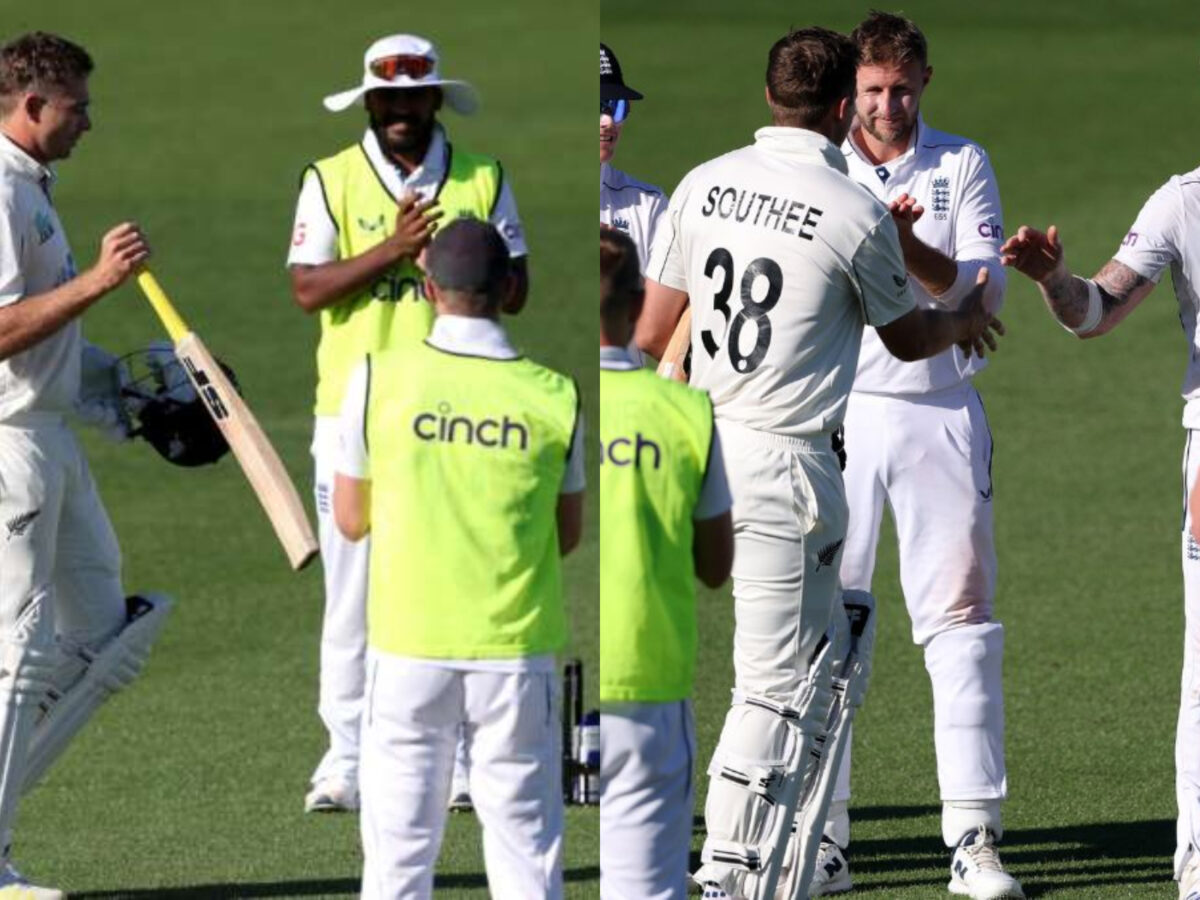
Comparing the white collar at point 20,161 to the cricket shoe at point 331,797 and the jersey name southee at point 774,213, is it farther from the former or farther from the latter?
the jersey name southee at point 774,213

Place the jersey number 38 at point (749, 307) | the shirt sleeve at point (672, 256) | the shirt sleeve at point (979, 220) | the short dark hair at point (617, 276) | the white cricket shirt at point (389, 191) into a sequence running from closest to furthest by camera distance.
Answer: the short dark hair at point (617, 276)
the white cricket shirt at point (389, 191)
the jersey number 38 at point (749, 307)
the shirt sleeve at point (672, 256)
the shirt sleeve at point (979, 220)

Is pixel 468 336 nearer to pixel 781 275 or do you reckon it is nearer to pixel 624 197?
pixel 781 275

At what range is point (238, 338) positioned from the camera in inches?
532

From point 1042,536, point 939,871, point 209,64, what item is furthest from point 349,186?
point 209,64

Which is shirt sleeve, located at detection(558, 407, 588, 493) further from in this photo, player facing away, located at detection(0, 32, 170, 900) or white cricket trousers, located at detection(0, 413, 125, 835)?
white cricket trousers, located at detection(0, 413, 125, 835)

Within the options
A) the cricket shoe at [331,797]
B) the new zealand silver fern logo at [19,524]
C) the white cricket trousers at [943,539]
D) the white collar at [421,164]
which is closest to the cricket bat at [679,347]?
the white collar at [421,164]

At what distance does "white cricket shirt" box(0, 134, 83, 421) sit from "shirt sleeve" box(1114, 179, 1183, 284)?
7.33 feet

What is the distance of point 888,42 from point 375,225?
5.43ft

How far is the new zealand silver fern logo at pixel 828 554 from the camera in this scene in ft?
14.5

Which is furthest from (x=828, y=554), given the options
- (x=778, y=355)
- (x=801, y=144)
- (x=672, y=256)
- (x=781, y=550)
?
(x=801, y=144)

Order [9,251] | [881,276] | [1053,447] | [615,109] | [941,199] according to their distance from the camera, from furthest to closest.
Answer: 1. [1053,447]
2. [941,199]
3. [615,109]
4. [9,251]
5. [881,276]

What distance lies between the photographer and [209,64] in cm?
2347

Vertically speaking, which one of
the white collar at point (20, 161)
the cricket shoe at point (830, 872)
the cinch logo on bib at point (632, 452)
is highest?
the white collar at point (20, 161)

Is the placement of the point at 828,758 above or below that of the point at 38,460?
below
